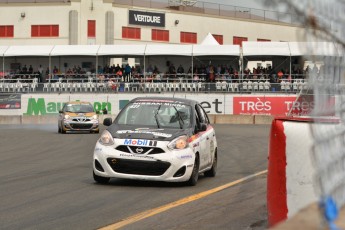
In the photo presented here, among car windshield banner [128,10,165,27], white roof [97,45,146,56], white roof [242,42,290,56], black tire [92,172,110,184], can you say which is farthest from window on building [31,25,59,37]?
black tire [92,172,110,184]

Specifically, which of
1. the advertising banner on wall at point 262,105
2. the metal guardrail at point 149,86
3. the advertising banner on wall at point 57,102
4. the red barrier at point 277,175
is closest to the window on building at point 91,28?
the metal guardrail at point 149,86

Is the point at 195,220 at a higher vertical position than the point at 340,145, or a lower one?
lower

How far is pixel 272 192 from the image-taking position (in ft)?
23.2

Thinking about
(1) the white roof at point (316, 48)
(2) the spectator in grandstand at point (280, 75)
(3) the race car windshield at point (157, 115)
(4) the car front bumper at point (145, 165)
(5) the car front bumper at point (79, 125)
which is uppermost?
(1) the white roof at point (316, 48)

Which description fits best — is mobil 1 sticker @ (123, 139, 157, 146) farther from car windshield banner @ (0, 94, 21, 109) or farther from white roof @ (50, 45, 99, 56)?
white roof @ (50, 45, 99, 56)

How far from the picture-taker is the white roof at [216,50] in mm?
47966

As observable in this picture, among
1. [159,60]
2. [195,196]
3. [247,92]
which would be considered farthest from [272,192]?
[159,60]

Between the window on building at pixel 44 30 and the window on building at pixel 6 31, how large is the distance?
1.89m

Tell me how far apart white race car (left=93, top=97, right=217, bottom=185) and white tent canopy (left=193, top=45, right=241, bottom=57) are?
34.7 metres

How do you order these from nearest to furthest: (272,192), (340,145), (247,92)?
(340,145)
(272,192)
(247,92)

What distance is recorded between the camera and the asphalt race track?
845 cm

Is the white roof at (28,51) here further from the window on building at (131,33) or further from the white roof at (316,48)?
the white roof at (316,48)

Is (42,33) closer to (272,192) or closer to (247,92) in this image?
(247,92)

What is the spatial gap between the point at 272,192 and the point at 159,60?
4774cm
